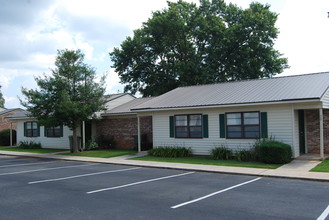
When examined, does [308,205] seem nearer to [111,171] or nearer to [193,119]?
[111,171]

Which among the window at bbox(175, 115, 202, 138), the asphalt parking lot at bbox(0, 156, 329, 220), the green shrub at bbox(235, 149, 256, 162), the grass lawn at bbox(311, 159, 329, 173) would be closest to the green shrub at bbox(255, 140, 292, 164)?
the green shrub at bbox(235, 149, 256, 162)

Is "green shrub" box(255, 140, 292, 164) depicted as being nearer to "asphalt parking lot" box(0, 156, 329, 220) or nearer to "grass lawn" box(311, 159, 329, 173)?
"grass lawn" box(311, 159, 329, 173)

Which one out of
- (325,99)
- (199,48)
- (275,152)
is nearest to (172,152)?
(275,152)

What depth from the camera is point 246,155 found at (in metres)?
15.1

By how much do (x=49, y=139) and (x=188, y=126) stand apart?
1386 cm

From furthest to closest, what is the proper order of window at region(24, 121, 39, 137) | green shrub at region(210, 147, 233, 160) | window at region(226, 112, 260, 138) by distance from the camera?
window at region(24, 121, 39, 137)
green shrub at region(210, 147, 233, 160)
window at region(226, 112, 260, 138)

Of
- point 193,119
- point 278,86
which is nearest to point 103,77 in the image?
point 193,119

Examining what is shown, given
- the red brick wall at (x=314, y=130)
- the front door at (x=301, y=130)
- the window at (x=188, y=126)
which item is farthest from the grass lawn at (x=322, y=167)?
the window at (x=188, y=126)

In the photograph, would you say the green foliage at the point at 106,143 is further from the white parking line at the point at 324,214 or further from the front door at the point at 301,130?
the white parking line at the point at 324,214

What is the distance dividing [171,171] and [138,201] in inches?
213

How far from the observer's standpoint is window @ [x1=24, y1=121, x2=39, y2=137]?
2750cm

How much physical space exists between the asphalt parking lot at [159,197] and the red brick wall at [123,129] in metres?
9.93

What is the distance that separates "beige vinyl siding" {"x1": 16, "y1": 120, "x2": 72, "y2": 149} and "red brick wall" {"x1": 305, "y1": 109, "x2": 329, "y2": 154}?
1701cm

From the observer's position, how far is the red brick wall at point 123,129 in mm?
22375
